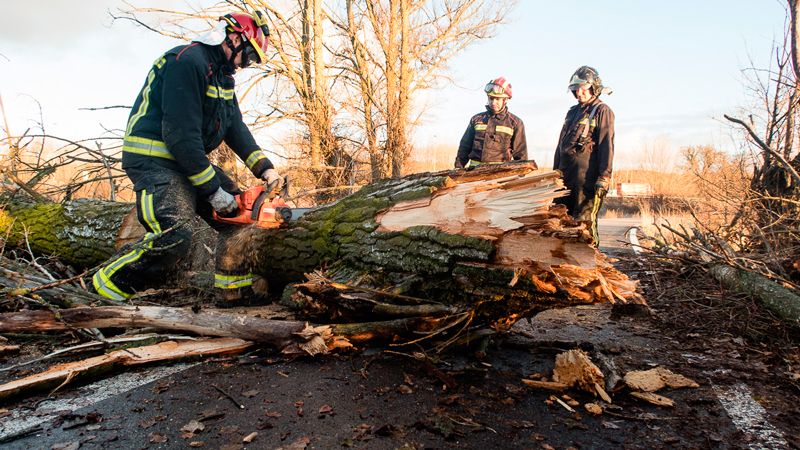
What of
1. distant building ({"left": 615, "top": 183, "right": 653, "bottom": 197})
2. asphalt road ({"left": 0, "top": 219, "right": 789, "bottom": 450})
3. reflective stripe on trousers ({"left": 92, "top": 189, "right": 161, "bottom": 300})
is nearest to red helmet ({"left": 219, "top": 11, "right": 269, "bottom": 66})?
reflective stripe on trousers ({"left": 92, "top": 189, "right": 161, "bottom": 300})

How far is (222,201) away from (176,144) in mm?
499

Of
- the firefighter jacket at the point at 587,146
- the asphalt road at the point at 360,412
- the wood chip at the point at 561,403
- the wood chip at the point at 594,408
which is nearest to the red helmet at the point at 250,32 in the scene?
the asphalt road at the point at 360,412

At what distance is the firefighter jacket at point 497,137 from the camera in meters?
5.90

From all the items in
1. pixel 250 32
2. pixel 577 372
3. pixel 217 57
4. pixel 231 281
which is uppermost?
pixel 250 32

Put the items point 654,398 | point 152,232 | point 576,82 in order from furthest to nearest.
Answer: point 576,82 → point 152,232 → point 654,398

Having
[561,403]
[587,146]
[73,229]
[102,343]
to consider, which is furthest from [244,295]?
[587,146]

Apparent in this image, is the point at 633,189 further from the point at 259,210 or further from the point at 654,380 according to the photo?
the point at 259,210

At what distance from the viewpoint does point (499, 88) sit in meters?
5.78

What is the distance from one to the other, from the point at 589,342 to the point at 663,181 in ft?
78.2

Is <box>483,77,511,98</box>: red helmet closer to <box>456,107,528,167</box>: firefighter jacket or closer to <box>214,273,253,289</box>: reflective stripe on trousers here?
<box>456,107,528,167</box>: firefighter jacket

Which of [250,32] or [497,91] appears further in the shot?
[497,91]

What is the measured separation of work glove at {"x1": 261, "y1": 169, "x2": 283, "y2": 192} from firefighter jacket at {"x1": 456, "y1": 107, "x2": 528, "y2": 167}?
9.74 ft

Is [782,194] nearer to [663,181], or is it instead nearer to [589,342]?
[589,342]

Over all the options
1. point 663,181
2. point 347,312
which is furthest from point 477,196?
point 663,181
